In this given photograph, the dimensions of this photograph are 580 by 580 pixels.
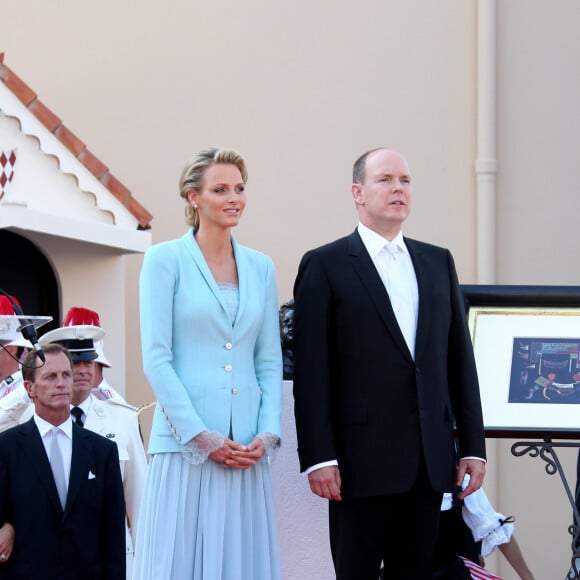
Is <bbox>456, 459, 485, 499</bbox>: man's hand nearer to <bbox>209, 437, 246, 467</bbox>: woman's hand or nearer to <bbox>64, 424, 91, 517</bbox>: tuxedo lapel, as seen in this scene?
<bbox>209, 437, 246, 467</bbox>: woman's hand

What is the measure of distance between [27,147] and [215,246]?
357 centimetres

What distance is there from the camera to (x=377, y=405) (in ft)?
11.8

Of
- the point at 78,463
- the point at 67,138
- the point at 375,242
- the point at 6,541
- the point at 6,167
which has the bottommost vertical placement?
the point at 6,541

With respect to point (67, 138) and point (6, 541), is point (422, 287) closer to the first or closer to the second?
point (6, 541)

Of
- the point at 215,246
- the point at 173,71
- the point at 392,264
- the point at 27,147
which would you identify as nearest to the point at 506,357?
the point at 392,264

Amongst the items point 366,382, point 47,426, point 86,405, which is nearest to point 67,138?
point 86,405

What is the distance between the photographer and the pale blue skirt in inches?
139

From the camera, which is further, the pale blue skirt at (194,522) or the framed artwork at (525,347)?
the framed artwork at (525,347)

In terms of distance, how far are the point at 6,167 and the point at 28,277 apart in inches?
49.5

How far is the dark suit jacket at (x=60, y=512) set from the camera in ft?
13.4

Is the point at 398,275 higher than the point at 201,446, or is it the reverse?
the point at 398,275

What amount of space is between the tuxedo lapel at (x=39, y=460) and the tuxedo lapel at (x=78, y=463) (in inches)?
2.1

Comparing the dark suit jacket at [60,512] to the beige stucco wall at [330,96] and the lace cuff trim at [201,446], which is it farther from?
the beige stucco wall at [330,96]

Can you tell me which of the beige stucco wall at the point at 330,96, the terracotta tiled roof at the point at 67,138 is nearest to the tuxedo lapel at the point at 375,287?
the terracotta tiled roof at the point at 67,138
